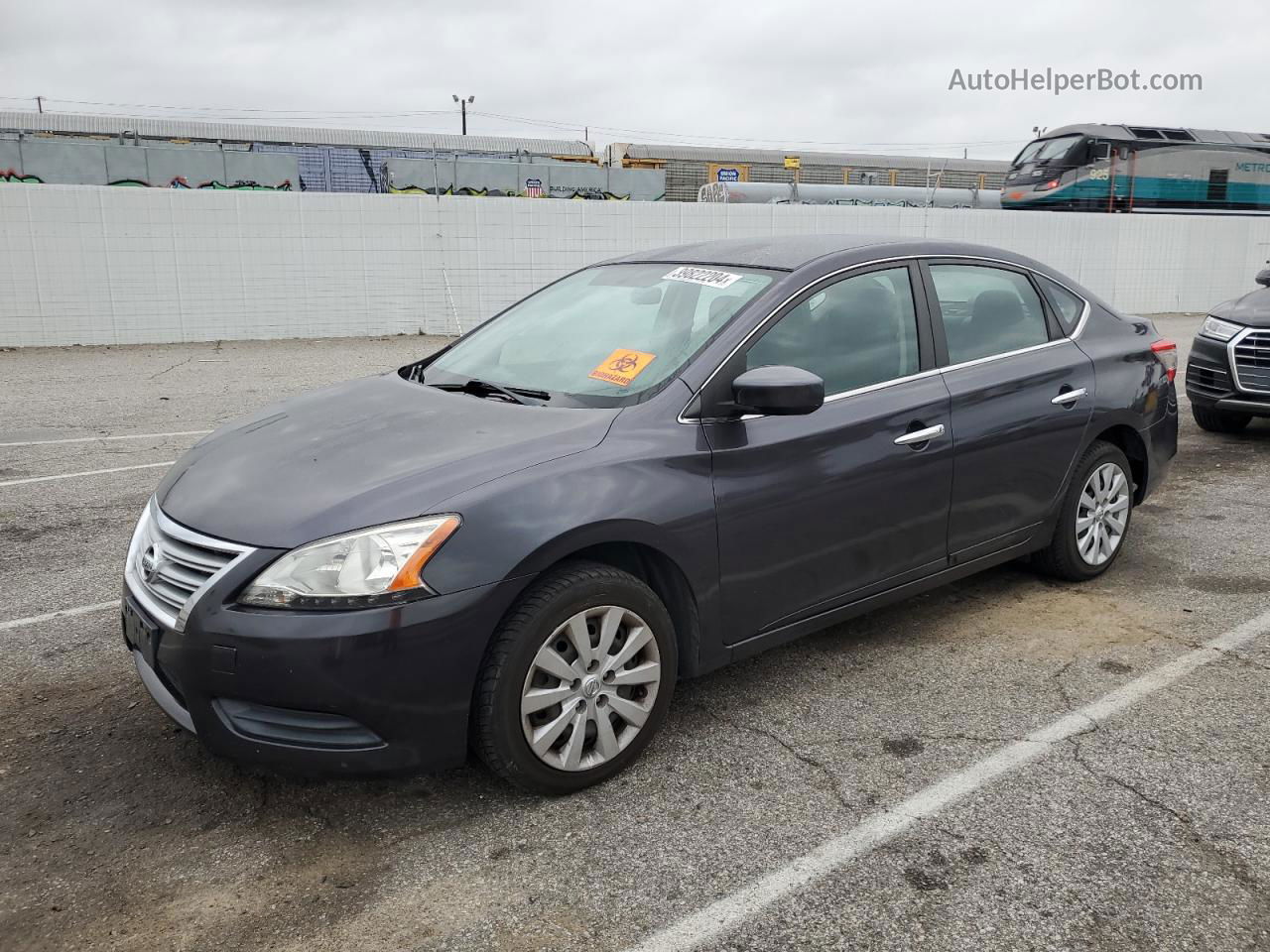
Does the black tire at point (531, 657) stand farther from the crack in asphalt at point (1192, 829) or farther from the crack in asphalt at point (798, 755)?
the crack in asphalt at point (1192, 829)

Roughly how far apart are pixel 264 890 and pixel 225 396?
9.07 metres

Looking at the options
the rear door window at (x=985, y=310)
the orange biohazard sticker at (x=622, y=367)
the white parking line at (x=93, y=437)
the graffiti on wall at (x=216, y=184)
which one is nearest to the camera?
the orange biohazard sticker at (x=622, y=367)

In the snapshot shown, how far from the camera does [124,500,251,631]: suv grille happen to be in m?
2.75

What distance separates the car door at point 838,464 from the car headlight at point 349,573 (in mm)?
1021

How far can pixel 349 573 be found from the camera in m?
2.65

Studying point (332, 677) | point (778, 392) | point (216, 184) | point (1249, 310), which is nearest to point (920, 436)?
point (778, 392)

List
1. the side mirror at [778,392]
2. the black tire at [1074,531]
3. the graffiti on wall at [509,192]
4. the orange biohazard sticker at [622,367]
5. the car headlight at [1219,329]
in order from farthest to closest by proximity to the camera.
A: the graffiti on wall at [509,192] < the car headlight at [1219,329] < the black tire at [1074,531] < the orange biohazard sticker at [622,367] < the side mirror at [778,392]

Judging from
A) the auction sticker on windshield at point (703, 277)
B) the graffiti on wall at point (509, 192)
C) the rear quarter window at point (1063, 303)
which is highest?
the graffiti on wall at point (509, 192)

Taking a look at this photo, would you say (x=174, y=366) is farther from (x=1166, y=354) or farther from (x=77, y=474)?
(x=1166, y=354)

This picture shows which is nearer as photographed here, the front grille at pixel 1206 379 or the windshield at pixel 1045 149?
the front grille at pixel 1206 379

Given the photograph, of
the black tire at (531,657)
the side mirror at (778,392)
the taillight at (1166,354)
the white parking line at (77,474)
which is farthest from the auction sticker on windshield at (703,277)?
the white parking line at (77,474)

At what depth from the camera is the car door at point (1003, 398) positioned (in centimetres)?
404

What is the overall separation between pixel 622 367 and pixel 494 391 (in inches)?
18.4

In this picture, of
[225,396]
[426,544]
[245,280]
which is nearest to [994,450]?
[426,544]
